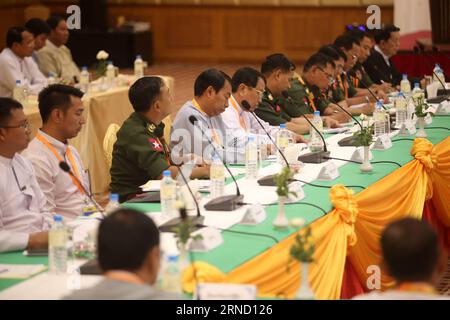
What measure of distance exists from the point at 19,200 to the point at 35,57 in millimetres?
5011

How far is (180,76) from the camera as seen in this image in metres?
12.5

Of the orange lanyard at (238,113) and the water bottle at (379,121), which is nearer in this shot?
the orange lanyard at (238,113)

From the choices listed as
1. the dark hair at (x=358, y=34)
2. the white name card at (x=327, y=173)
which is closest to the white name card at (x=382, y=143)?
the white name card at (x=327, y=173)

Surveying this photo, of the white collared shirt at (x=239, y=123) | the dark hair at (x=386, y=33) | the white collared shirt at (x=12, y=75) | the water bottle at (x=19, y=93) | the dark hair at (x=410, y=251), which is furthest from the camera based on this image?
the dark hair at (x=386, y=33)

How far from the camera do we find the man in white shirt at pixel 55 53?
8.52 metres

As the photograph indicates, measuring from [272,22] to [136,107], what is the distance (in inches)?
362

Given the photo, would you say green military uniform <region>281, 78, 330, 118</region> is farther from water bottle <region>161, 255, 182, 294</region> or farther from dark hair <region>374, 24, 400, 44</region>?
water bottle <region>161, 255, 182, 294</region>

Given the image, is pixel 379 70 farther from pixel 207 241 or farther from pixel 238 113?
pixel 207 241

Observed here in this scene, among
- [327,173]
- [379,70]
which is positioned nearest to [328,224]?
[327,173]

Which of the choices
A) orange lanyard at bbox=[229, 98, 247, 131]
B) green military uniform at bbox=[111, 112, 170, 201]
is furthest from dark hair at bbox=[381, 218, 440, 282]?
orange lanyard at bbox=[229, 98, 247, 131]

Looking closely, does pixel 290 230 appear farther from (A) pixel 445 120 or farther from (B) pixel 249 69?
(A) pixel 445 120

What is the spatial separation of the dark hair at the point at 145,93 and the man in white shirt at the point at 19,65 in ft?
10.4

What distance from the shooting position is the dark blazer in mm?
8289

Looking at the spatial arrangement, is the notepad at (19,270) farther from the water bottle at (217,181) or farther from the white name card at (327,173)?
the white name card at (327,173)
